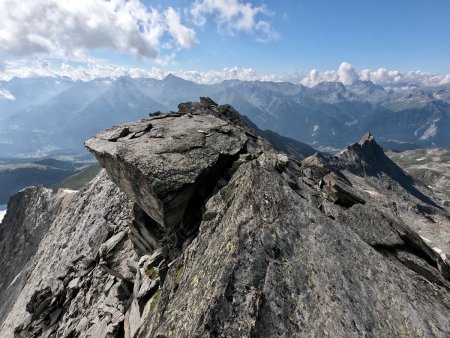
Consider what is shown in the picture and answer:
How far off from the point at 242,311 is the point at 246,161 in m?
11.3

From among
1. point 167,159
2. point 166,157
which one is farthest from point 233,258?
point 166,157

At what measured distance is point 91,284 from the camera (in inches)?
1162

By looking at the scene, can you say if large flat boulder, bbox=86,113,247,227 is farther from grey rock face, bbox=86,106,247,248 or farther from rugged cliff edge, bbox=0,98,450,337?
rugged cliff edge, bbox=0,98,450,337

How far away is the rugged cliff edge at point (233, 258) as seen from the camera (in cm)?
1485

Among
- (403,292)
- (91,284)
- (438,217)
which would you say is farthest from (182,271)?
(438,217)

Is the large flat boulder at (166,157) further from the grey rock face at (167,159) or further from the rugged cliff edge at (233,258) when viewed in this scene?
the rugged cliff edge at (233,258)

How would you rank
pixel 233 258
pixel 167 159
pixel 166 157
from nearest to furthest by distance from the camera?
pixel 233 258, pixel 167 159, pixel 166 157

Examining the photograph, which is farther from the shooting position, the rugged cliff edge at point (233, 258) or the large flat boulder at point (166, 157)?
the large flat boulder at point (166, 157)

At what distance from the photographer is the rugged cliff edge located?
48.7 ft

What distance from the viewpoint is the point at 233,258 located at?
15.8 m

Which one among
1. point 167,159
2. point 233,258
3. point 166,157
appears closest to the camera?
point 233,258

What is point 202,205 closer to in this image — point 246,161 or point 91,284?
point 246,161

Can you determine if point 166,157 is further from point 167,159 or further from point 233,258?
point 233,258

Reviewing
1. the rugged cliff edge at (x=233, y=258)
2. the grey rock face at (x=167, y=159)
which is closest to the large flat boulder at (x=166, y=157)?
the grey rock face at (x=167, y=159)
